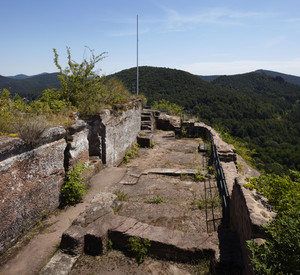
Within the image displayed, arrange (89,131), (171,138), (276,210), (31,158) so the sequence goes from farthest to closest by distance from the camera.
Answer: (171,138) → (89,131) → (31,158) → (276,210)

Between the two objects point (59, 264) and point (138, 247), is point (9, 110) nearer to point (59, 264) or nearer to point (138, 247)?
point (59, 264)

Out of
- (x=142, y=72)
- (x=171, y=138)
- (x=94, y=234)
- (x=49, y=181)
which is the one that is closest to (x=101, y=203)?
(x=94, y=234)

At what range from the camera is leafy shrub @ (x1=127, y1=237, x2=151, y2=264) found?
296cm

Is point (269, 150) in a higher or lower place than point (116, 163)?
lower

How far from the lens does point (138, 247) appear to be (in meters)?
3.00

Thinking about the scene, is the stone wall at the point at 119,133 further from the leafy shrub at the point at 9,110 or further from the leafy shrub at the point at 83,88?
the leafy shrub at the point at 9,110

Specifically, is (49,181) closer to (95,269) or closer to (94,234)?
(94,234)

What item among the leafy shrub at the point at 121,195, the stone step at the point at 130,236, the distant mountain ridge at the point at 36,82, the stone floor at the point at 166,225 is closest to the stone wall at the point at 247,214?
the stone floor at the point at 166,225

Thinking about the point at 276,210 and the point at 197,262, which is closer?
the point at 276,210

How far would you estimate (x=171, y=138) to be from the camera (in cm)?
1027

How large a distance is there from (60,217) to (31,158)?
3.81 feet

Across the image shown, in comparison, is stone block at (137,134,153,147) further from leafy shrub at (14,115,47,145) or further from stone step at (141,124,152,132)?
leafy shrub at (14,115,47,145)

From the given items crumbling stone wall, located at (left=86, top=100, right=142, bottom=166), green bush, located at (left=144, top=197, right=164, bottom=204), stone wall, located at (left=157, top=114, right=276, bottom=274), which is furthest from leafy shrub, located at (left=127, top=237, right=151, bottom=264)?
crumbling stone wall, located at (left=86, top=100, right=142, bottom=166)

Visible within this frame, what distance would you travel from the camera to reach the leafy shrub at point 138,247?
2957 mm
